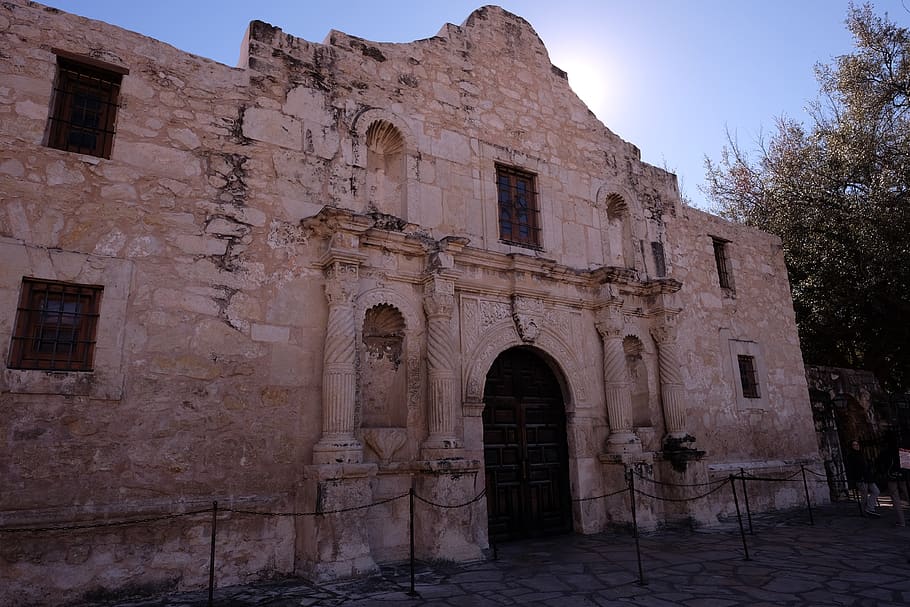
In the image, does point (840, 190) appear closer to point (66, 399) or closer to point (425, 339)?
point (425, 339)

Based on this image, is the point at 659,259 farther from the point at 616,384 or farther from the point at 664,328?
the point at 616,384

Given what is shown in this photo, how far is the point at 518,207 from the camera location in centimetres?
838

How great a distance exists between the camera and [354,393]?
602 cm

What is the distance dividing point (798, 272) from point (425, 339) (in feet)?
41.0

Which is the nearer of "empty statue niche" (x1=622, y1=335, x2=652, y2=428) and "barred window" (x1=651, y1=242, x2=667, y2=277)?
"empty statue niche" (x1=622, y1=335, x2=652, y2=428)

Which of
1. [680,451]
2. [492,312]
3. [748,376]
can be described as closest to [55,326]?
[492,312]

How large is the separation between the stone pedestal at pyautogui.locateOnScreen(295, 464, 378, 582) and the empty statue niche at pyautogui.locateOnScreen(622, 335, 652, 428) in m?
4.80

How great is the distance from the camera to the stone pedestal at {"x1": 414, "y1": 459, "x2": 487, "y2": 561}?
6031 millimetres

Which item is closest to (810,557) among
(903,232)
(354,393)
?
(354,393)

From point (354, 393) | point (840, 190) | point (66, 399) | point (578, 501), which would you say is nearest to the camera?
point (66, 399)

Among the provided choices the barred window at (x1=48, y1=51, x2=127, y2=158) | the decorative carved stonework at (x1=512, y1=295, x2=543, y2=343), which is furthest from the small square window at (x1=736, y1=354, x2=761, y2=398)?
the barred window at (x1=48, y1=51, x2=127, y2=158)

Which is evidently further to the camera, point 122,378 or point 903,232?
point 903,232

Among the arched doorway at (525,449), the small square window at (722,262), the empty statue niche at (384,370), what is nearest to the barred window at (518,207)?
the arched doorway at (525,449)

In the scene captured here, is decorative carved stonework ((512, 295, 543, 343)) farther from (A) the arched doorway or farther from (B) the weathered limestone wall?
(B) the weathered limestone wall
